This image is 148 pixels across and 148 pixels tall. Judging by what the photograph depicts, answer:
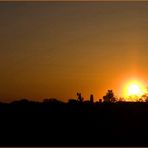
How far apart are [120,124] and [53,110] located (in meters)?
5.36

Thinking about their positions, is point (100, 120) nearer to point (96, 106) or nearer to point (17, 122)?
point (96, 106)

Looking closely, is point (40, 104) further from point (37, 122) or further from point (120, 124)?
point (120, 124)

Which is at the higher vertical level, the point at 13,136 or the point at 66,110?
the point at 66,110

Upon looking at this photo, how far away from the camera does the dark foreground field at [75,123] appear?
29031mm

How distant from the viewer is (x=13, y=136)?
29.1 meters

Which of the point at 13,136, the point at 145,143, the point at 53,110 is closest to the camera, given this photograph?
the point at 145,143

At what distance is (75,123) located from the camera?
1210 inches

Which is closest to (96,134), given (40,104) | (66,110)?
(66,110)

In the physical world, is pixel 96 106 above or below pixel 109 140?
above

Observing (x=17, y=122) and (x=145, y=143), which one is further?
(x=17, y=122)

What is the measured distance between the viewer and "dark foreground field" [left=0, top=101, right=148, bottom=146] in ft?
95.2

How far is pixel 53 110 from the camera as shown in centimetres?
3144

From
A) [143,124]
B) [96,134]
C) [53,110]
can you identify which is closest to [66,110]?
[53,110]

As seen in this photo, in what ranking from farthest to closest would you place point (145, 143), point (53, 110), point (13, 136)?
point (53, 110)
point (13, 136)
point (145, 143)
